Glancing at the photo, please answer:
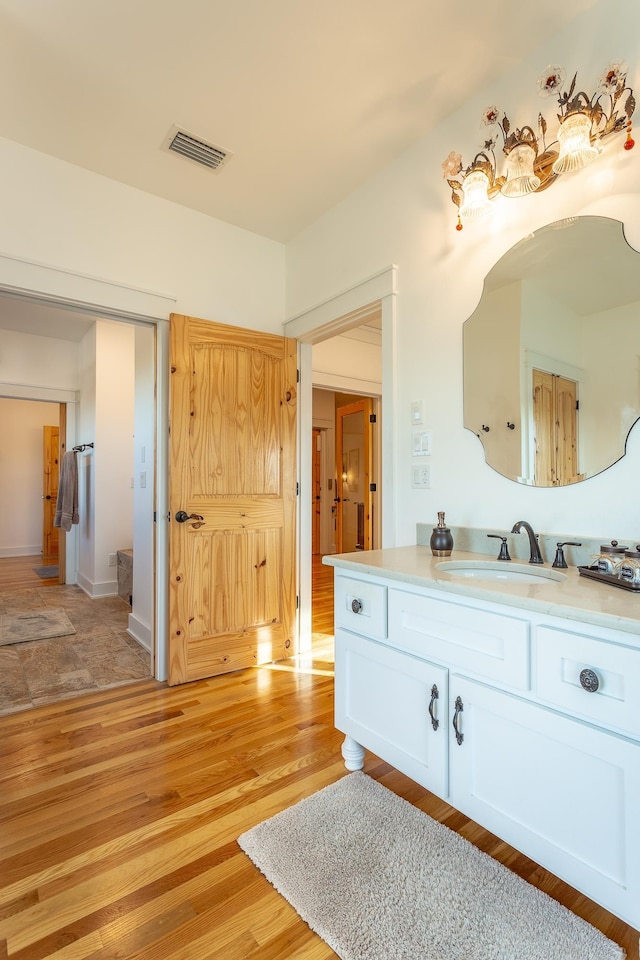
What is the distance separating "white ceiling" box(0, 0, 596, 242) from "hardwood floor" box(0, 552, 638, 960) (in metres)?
2.73

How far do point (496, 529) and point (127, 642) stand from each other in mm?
2734

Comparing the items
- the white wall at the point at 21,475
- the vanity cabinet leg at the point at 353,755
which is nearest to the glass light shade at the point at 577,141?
the vanity cabinet leg at the point at 353,755

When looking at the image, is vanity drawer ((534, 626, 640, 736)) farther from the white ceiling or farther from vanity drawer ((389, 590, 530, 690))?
the white ceiling

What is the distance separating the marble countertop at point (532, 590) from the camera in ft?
3.51

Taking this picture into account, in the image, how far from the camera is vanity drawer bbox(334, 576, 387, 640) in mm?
1668

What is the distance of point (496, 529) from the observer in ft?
6.43

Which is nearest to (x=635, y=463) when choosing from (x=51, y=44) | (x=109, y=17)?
(x=109, y=17)

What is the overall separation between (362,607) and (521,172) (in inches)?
68.2

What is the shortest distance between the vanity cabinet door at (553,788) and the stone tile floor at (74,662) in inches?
82.9

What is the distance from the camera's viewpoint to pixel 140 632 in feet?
11.1

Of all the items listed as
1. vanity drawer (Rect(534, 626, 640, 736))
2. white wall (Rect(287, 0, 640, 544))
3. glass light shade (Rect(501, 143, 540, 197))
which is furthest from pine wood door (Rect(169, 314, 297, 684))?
vanity drawer (Rect(534, 626, 640, 736))

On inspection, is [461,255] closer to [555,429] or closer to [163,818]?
[555,429]

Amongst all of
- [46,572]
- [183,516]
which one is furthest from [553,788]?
[46,572]

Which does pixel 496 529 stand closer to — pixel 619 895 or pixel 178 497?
pixel 619 895
